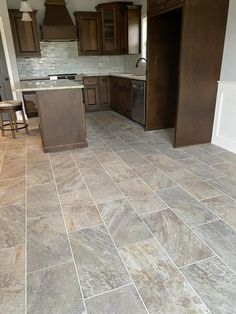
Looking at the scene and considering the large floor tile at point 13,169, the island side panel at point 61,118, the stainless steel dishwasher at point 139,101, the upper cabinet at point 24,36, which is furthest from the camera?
the upper cabinet at point 24,36

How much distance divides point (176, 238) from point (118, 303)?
2.14 feet

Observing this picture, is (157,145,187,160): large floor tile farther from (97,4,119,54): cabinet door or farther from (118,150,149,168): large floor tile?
(97,4,119,54): cabinet door

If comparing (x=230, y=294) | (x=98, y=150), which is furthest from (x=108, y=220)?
(x=98, y=150)

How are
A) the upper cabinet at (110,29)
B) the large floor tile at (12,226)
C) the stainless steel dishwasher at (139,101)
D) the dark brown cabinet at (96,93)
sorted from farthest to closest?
the dark brown cabinet at (96,93) < the upper cabinet at (110,29) < the stainless steel dishwasher at (139,101) < the large floor tile at (12,226)

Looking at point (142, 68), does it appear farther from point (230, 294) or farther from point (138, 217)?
point (230, 294)

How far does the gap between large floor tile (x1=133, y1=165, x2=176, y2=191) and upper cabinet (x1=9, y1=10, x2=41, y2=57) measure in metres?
4.09

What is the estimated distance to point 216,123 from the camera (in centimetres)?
350

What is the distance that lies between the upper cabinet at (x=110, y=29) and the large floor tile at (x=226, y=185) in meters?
4.06

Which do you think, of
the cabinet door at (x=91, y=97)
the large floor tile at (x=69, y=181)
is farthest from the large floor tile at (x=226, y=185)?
the cabinet door at (x=91, y=97)

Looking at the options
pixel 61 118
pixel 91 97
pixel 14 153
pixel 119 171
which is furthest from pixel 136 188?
pixel 91 97

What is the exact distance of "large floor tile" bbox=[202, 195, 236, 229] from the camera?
195 cm

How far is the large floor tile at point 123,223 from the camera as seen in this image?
1769 mm

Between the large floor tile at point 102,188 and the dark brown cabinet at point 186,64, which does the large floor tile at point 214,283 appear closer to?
the large floor tile at point 102,188

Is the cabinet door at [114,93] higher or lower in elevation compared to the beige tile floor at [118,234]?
higher
